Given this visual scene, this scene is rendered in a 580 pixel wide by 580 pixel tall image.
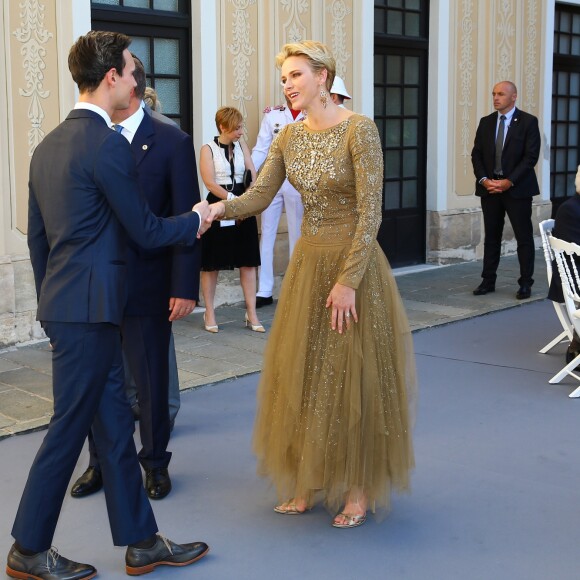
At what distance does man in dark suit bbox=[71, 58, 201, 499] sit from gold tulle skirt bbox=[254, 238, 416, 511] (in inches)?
17.5

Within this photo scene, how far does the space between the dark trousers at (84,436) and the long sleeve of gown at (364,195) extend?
0.96m

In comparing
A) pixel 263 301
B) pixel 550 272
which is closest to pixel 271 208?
pixel 263 301

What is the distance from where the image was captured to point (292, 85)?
390 centimetres

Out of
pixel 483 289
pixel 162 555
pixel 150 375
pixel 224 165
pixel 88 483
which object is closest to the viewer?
pixel 162 555

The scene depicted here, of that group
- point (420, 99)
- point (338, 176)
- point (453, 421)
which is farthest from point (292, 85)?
point (420, 99)

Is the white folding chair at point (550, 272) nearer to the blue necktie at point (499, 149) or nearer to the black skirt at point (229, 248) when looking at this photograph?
the black skirt at point (229, 248)

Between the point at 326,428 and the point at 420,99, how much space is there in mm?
7688

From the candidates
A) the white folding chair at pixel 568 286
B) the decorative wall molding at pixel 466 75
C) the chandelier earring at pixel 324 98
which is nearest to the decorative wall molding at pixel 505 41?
the decorative wall molding at pixel 466 75

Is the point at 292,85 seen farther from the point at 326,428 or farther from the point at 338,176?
the point at 326,428

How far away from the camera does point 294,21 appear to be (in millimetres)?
8984

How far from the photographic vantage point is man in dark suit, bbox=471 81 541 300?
9.16 m

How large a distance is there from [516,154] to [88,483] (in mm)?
6097

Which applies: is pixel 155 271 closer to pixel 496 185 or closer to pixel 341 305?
pixel 341 305

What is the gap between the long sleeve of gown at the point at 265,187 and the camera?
4168 millimetres
